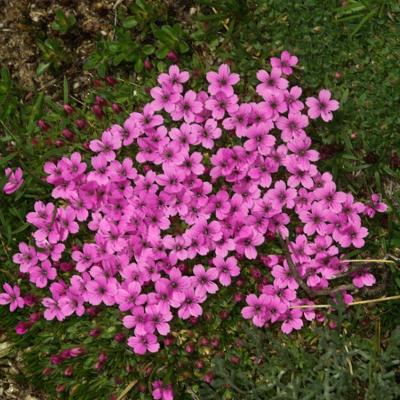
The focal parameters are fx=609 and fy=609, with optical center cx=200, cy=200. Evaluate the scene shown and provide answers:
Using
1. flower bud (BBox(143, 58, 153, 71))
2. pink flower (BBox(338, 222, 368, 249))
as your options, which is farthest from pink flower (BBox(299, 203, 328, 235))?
flower bud (BBox(143, 58, 153, 71))

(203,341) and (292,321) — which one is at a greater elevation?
(292,321)

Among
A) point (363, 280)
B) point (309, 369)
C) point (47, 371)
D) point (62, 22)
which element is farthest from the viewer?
point (62, 22)

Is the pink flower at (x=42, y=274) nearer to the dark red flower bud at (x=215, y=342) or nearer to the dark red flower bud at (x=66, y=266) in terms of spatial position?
the dark red flower bud at (x=66, y=266)

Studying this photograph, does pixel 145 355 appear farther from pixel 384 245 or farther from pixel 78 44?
pixel 78 44

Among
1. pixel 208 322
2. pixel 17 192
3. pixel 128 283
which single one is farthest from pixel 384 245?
pixel 17 192

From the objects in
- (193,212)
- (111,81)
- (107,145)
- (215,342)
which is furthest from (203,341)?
(111,81)

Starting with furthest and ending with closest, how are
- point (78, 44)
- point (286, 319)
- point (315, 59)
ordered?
point (78, 44) < point (315, 59) < point (286, 319)

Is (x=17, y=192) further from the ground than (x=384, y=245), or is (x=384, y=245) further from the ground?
(x=17, y=192)

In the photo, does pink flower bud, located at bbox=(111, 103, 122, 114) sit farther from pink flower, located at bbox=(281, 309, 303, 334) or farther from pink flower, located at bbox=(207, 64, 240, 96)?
pink flower, located at bbox=(281, 309, 303, 334)

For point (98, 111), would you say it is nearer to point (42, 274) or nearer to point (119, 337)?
point (42, 274)
